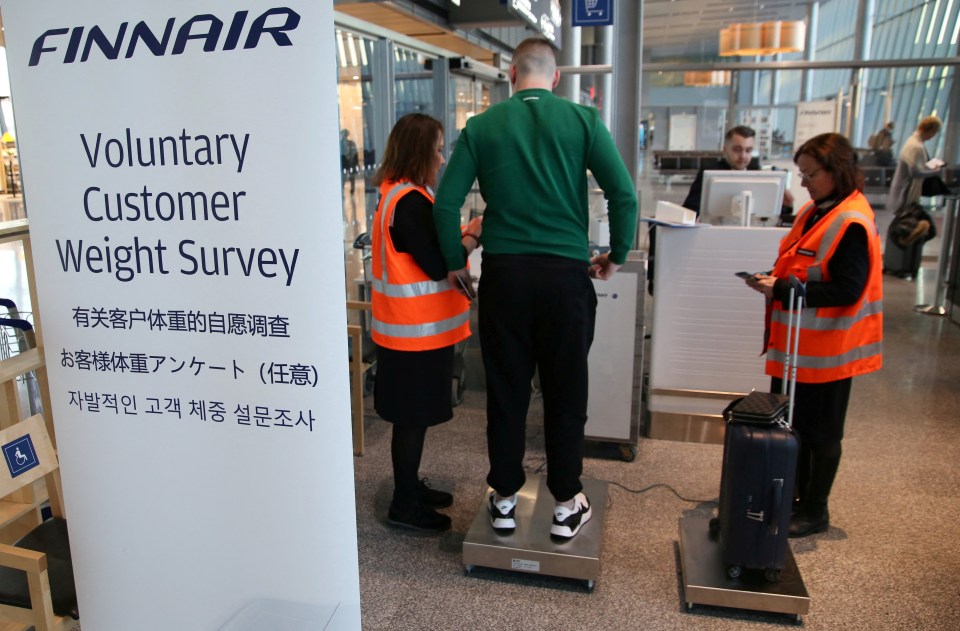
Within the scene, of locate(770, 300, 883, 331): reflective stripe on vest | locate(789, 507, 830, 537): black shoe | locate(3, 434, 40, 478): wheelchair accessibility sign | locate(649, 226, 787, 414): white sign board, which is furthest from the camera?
locate(649, 226, 787, 414): white sign board

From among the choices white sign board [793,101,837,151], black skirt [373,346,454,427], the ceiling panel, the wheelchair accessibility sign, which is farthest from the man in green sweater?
white sign board [793,101,837,151]

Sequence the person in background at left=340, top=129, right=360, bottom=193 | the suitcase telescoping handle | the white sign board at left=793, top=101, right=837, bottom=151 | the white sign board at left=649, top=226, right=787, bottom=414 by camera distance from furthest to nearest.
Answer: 1. the white sign board at left=793, top=101, right=837, bottom=151
2. the person in background at left=340, top=129, right=360, bottom=193
3. the white sign board at left=649, top=226, right=787, bottom=414
4. the suitcase telescoping handle

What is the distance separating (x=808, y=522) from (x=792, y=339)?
73cm

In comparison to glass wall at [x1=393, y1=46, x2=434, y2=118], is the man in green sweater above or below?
below

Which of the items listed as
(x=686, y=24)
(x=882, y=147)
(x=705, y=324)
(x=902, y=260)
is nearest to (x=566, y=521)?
(x=705, y=324)

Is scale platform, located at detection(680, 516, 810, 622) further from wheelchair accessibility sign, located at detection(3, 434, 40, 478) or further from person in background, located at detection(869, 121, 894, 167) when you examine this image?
person in background, located at detection(869, 121, 894, 167)

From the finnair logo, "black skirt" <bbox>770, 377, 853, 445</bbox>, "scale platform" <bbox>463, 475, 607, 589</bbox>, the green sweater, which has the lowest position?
"scale platform" <bbox>463, 475, 607, 589</bbox>

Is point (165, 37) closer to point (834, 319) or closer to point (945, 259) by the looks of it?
point (834, 319)

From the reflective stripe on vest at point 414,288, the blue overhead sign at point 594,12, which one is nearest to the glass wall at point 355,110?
the reflective stripe on vest at point 414,288

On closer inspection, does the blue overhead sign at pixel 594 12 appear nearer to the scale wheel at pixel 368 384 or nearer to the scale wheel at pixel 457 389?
the scale wheel at pixel 457 389

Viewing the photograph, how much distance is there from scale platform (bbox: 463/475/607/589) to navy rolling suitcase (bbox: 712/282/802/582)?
44cm

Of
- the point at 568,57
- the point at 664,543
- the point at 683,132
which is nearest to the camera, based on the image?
the point at 664,543

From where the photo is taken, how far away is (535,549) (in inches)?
95.0

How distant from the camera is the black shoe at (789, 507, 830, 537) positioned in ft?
8.88
